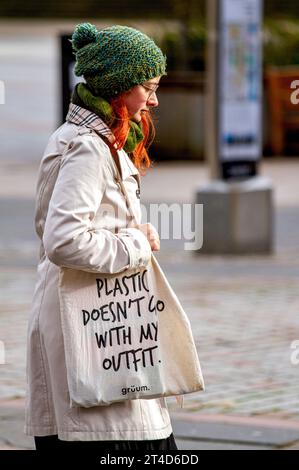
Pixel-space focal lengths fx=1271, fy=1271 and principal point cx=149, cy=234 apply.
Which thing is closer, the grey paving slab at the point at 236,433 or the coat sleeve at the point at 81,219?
the coat sleeve at the point at 81,219

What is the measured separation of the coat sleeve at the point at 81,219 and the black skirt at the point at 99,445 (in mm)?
486

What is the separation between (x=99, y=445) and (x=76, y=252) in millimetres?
552

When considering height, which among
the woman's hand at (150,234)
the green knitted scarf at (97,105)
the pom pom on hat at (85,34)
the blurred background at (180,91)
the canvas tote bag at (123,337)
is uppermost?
the pom pom on hat at (85,34)

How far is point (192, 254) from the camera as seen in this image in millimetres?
11445

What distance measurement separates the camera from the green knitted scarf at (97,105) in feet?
11.7

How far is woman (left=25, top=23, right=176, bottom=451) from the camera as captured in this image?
11.2 feet

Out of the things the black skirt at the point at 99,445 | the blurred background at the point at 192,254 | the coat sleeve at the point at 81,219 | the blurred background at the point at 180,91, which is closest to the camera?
the coat sleeve at the point at 81,219

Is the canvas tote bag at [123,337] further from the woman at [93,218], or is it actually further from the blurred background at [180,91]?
the blurred background at [180,91]

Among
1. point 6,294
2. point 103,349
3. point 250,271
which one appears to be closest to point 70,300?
point 103,349

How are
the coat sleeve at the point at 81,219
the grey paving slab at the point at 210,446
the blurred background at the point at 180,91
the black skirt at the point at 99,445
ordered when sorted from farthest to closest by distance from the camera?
the blurred background at the point at 180,91
the grey paving slab at the point at 210,446
the black skirt at the point at 99,445
the coat sleeve at the point at 81,219

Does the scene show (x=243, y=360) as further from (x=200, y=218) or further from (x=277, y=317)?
(x=200, y=218)

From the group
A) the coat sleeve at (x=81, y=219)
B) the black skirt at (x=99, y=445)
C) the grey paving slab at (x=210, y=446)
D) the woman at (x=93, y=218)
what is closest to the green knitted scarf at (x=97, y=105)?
the woman at (x=93, y=218)

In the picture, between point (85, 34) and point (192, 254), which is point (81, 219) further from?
point (192, 254)

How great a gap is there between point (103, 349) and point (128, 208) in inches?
16.7
